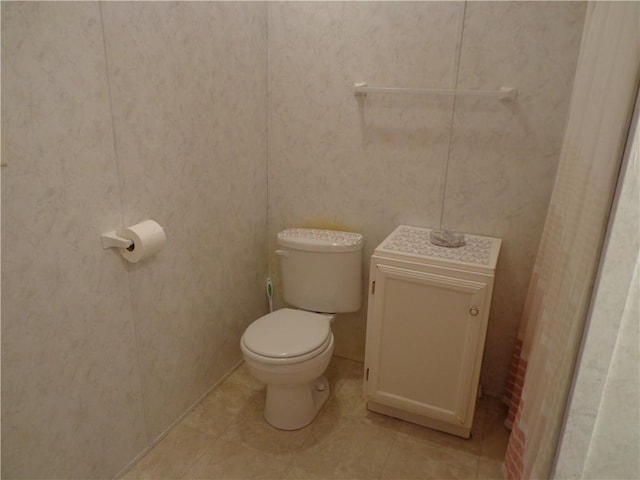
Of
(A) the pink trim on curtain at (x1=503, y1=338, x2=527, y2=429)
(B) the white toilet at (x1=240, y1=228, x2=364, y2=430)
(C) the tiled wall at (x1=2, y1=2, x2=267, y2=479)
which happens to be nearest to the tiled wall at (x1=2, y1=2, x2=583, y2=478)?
(C) the tiled wall at (x1=2, y1=2, x2=267, y2=479)

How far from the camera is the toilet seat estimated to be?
1656 mm

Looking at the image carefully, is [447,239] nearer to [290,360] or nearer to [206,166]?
[290,360]

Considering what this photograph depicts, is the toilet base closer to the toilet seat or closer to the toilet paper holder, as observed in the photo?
the toilet seat

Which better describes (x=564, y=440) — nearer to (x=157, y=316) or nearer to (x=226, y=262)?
(x=157, y=316)

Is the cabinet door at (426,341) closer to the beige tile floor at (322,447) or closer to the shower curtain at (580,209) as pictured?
the beige tile floor at (322,447)

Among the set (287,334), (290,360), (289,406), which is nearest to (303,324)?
(287,334)

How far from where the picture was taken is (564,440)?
889 millimetres

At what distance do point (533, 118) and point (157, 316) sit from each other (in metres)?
1.70

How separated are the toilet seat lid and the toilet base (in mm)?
217

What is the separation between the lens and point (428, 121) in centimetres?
187

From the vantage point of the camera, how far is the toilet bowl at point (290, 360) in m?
1.66

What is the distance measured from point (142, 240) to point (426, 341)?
1134 millimetres

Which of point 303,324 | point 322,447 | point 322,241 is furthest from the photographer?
point 322,241

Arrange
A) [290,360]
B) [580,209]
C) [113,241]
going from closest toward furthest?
[580,209], [113,241], [290,360]
